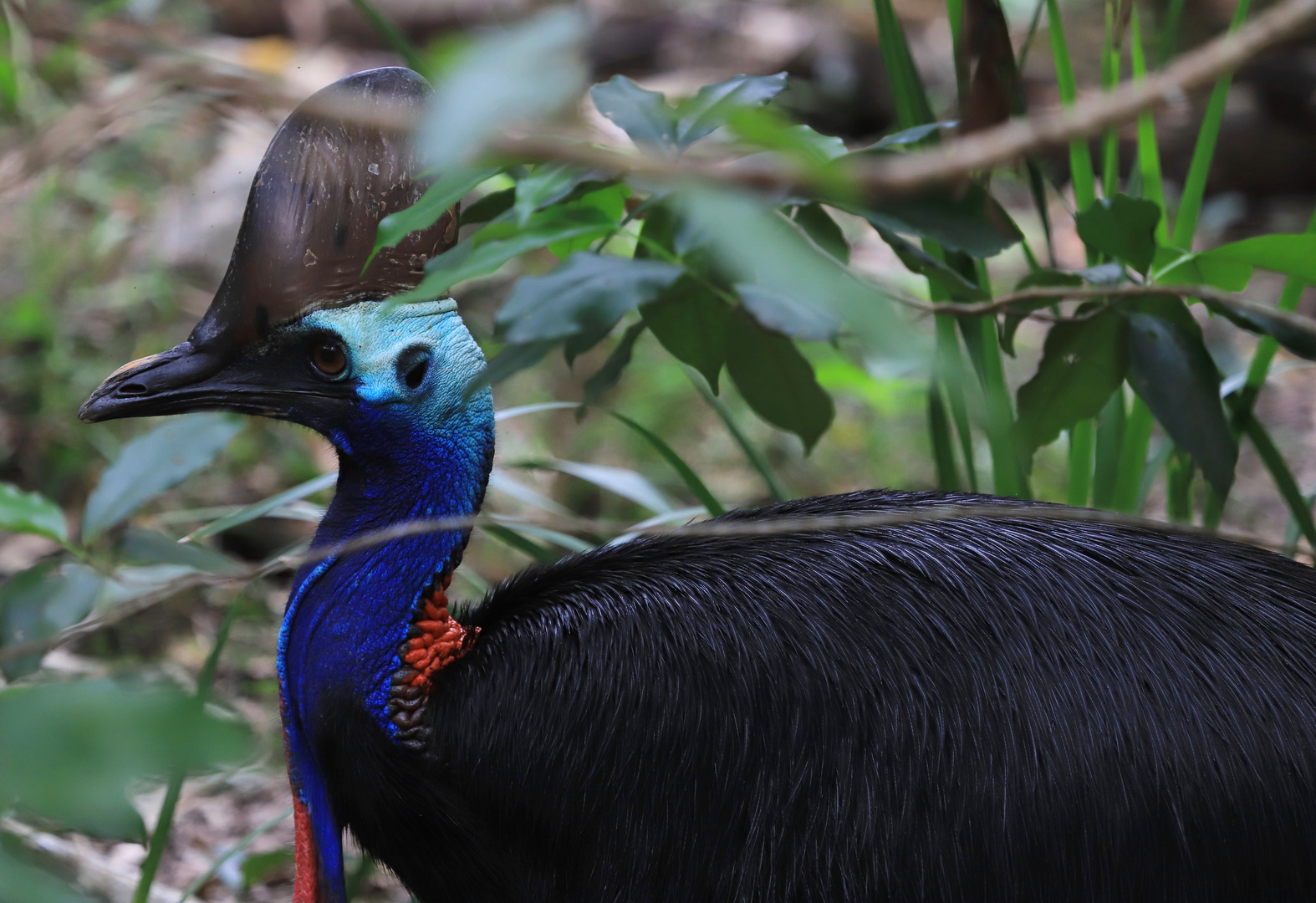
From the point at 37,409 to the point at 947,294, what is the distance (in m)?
2.50

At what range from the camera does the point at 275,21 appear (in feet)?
19.2

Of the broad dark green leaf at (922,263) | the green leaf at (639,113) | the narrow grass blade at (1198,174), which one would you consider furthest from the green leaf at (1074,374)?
the green leaf at (639,113)

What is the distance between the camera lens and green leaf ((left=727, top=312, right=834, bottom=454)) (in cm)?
134

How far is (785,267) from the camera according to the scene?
14.2 inches

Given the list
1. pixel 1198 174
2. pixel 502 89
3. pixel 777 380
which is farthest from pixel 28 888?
pixel 1198 174

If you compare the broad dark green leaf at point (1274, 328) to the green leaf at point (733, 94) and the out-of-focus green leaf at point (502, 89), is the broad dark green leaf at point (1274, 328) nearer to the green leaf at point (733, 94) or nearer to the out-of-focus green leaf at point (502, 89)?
the green leaf at point (733, 94)

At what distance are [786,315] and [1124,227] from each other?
0.60 meters

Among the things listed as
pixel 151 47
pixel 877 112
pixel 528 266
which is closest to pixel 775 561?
pixel 151 47

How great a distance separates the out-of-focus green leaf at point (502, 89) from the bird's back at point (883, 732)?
890 mm

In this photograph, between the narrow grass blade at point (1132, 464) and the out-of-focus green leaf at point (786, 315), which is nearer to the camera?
the out-of-focus green leaf at point (786, 315)

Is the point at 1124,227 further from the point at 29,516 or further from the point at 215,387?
the point at 29,516

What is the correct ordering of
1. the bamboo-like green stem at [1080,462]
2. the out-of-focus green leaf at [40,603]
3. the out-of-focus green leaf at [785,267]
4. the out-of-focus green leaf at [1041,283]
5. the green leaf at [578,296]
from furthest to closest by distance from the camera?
1. the bamboo-like green stem at [1080,462]
2. the out-of-focus green leaf at [1041,283]
3. the out-of-focus green leaf at [40,603]
4. the green leaf at [578,296]
5. the out-of-focus green leaf at [785,267]

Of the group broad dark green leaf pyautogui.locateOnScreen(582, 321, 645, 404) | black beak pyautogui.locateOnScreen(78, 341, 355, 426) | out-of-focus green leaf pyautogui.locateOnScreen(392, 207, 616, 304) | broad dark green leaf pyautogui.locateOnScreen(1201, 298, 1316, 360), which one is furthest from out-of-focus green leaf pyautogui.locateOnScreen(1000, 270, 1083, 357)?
black beak pyautogui.locateOnScreen(78, 341, 355, 426)

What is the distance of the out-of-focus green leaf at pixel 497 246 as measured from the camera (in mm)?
857
